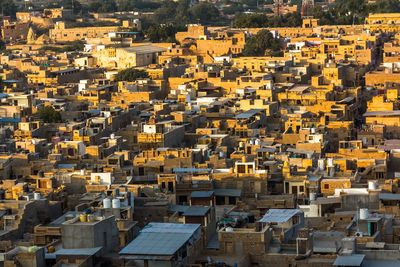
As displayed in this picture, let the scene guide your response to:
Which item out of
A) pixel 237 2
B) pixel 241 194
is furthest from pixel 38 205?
pixel 237 2

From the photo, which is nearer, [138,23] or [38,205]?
[38,205]

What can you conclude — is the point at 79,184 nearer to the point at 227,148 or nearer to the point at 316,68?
the point at 227,148

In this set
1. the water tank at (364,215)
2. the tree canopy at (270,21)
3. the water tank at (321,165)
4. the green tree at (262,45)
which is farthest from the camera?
the tree canopy at (270,21)

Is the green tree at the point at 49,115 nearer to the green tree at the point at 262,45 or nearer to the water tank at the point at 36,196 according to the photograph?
the water tank at the point at 36,196

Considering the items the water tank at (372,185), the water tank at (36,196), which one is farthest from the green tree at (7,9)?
the water tank at (372,185)

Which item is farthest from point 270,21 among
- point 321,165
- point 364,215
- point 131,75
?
point 364,215

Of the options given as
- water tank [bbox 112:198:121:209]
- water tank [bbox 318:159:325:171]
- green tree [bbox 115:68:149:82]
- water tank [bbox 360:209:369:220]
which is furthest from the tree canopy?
water tank [bbox 360:209:369:220]
